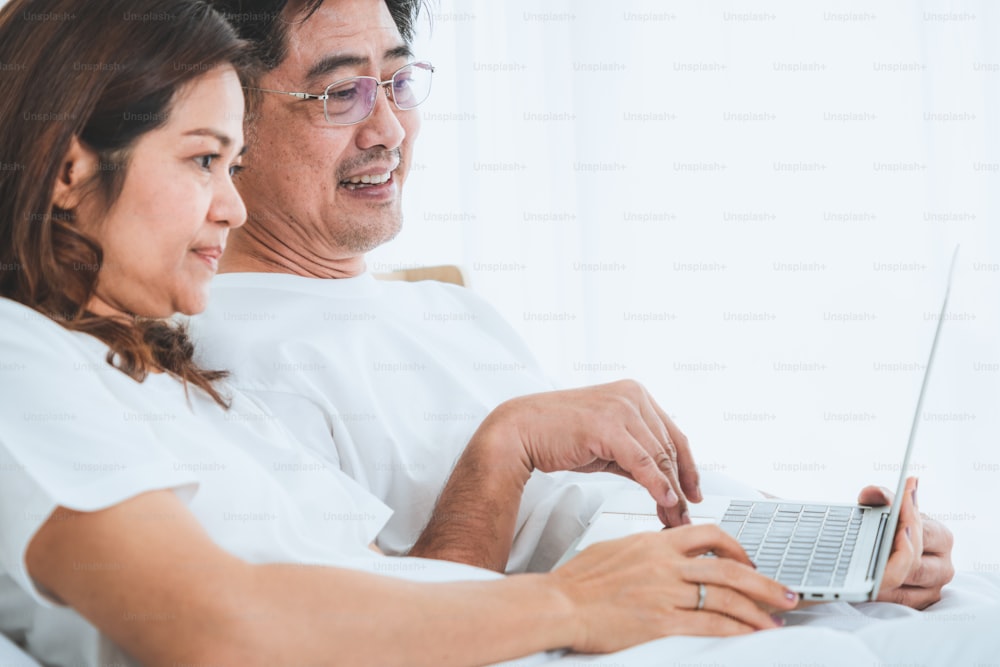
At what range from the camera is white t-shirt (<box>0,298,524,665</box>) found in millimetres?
846

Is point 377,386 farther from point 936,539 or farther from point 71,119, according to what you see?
point 936,539

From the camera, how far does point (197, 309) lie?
46.1 inches

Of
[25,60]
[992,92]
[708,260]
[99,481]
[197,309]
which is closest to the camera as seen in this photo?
[99,481]

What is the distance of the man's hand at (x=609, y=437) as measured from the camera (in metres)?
1.25

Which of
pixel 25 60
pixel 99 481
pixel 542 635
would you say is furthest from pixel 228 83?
pixel 542 635

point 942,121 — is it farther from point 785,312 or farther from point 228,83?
point 228,83

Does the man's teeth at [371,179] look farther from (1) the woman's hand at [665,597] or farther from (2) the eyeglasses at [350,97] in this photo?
(1) the woman's hand at [665,597]

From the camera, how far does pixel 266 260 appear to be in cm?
166

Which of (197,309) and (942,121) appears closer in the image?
(197,309)

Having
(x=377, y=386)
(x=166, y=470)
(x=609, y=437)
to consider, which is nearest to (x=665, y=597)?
(x=609, y=437)

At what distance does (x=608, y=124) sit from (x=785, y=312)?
77 centimetres

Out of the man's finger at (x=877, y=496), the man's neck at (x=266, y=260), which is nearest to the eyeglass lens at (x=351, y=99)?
the man's neck at (x=266, y=260)

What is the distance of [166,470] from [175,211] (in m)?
0.33

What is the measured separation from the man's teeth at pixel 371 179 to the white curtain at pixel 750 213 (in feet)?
3.98
